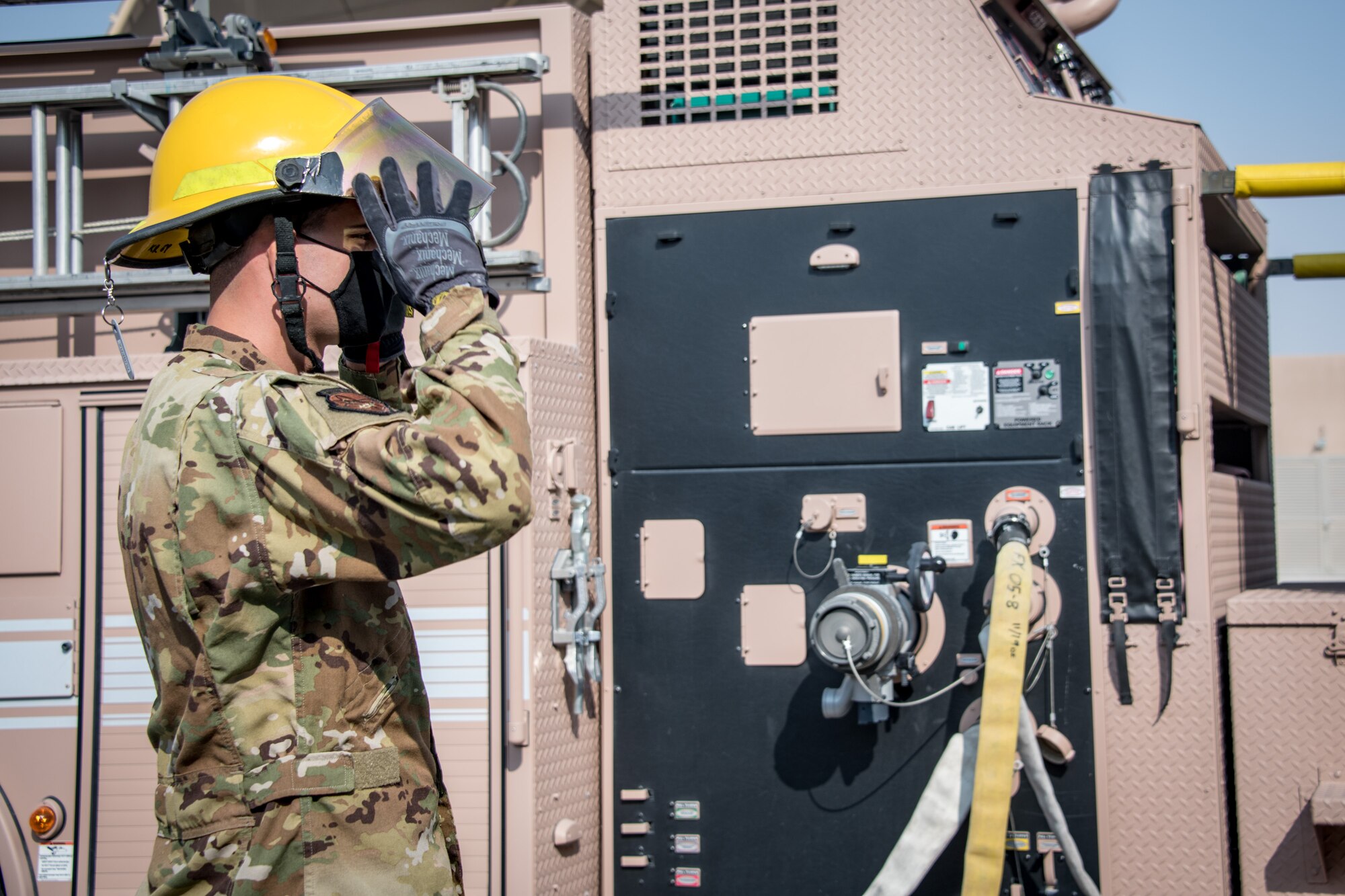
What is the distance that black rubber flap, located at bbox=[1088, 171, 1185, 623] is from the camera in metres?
3.54

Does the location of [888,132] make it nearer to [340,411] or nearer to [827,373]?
[827,373]

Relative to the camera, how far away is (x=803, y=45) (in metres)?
4.01

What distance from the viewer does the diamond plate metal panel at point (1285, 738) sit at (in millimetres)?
3471

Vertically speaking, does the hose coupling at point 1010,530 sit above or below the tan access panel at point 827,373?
below

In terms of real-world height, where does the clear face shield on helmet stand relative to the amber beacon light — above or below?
above

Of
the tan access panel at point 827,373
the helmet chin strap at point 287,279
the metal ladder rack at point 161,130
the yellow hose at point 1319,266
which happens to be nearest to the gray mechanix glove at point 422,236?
the helmet chin strap at point 287,279

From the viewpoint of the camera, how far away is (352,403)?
1928 millimetres

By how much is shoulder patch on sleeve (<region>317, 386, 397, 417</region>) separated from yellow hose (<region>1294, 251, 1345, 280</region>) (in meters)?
4.20

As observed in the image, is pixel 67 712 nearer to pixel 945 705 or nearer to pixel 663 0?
pixel 945 705

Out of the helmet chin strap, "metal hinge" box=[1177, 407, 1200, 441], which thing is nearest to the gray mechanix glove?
the helmet chin strap

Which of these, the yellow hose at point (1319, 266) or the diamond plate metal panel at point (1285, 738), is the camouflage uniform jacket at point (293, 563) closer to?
the diamond plate metal panel at point (1285, 738)

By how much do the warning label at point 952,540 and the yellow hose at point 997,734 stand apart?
1.01ft

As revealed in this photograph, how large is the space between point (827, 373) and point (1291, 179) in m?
1.58

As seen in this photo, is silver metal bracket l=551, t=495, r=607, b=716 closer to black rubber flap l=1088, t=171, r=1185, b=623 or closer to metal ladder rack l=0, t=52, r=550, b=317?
metal ladder rack l=0, t=52, r=550, b=317
